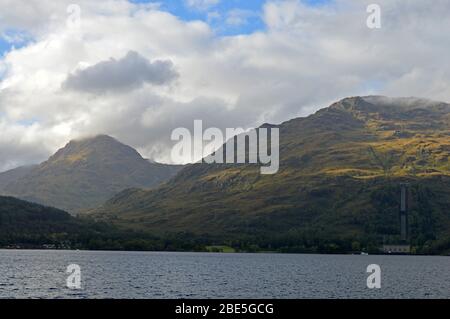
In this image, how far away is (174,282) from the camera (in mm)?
159625
